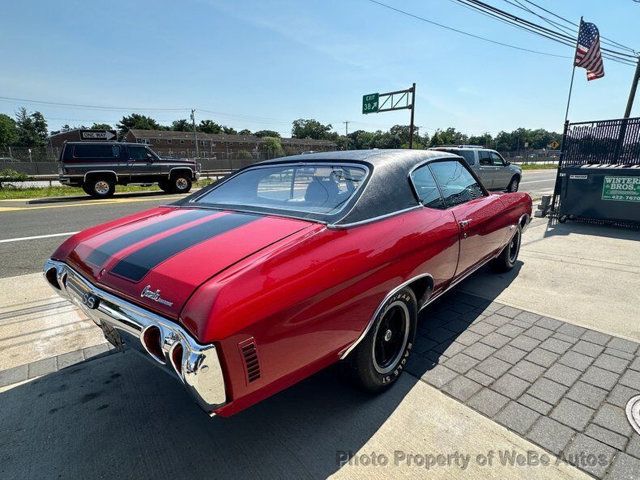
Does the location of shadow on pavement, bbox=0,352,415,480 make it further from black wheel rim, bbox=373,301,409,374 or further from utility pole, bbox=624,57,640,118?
utility pole, bbox=624,57,640,118

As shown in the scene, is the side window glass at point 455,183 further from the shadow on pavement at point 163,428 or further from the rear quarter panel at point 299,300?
the shadow on pavement at point 163,428

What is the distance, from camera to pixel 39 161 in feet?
107

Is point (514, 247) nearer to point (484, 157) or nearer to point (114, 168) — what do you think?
point (484, 157)

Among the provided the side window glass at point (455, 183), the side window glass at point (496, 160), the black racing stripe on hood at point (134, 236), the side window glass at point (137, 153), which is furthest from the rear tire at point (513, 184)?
the side window glass at point (137, 153)

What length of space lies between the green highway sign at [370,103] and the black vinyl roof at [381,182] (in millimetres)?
23967

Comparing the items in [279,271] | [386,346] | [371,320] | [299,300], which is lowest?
[386,346]

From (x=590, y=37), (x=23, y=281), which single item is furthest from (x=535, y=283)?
(x=590, y=37)

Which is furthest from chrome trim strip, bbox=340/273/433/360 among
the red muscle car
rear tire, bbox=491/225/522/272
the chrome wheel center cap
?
rear tire, bbox=491/225/522/272

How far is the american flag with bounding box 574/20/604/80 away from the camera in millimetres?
11555

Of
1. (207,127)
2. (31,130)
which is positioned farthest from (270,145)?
(31,130)

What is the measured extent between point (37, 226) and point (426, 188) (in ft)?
26.8

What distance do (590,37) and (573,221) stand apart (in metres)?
7.95

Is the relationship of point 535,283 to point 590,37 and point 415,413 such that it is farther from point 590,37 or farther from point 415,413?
point 590,37

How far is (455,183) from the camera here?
3320mm
